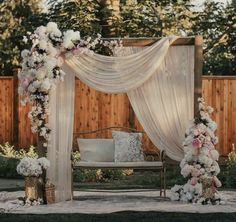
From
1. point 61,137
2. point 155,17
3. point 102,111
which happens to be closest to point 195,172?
point 61,137

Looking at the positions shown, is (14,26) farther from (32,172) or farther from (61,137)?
(32,172)

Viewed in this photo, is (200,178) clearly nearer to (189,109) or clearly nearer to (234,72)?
(189,109)

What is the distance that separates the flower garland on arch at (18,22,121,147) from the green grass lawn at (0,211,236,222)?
4.79 ft

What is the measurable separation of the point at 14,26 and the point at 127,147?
1011cm

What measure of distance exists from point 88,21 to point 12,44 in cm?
440

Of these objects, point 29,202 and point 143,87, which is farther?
point 143,87

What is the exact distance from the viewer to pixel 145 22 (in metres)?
13.6

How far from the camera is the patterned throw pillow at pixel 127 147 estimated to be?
28.3 ft

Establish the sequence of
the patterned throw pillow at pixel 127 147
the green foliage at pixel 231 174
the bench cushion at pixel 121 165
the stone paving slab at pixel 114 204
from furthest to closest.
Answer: the green foliage at pixel 231 174 → the patterned throw pillow at pixel 127 147 → the bench cushion at pixel 121 165 → the stone paving slab at pixel 114 204

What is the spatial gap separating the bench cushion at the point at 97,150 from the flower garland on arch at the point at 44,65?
90 cm

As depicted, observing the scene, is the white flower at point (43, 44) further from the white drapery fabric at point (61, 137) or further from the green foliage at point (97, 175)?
the green foliage at point (97, 175)

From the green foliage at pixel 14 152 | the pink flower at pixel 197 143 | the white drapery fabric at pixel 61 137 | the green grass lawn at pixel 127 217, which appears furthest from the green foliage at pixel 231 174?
the green foliage at pixel 14 152

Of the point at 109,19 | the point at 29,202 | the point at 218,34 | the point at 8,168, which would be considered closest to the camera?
the point at 29,202

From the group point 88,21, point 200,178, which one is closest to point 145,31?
point 88,21
